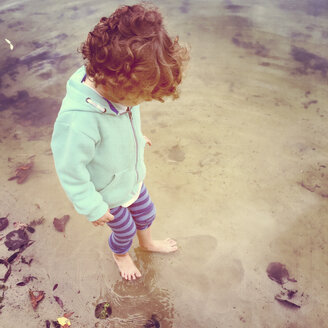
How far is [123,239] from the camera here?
5.08 feet

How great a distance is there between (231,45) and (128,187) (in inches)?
113

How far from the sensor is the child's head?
916 millimetres

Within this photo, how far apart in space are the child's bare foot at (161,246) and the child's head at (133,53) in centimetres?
114

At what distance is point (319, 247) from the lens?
1909mm

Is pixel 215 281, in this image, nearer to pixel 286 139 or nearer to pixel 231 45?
pixel 286 139

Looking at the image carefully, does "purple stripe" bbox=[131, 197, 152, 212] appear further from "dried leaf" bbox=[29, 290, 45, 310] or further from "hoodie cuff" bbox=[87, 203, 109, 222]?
"dried leaf" bbox=[29, 290, 45, 310]

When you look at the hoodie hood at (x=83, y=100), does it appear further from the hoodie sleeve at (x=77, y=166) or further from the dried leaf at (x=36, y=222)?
the dried leaf at (x=36, y=222)

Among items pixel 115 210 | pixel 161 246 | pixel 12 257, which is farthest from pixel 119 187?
pixel 12 257

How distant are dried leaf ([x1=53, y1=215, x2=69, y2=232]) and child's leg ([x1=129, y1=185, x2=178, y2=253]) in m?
0.56

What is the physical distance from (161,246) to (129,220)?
1.66ft

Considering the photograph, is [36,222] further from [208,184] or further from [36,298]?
[208,184]

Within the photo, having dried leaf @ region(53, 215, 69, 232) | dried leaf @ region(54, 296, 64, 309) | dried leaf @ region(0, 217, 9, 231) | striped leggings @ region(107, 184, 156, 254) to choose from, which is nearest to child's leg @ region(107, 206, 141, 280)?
striped leggings @ region(107, 184, 156, 254)

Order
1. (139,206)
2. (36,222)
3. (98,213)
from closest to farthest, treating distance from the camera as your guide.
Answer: (98,213) < (139,206) < (36,222)

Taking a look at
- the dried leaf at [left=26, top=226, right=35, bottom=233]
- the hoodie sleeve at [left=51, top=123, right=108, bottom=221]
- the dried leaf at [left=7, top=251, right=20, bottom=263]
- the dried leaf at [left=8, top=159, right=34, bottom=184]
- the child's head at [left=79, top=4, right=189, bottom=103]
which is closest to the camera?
the child's head at [left=79, top=4, right=189, bottom=103]
